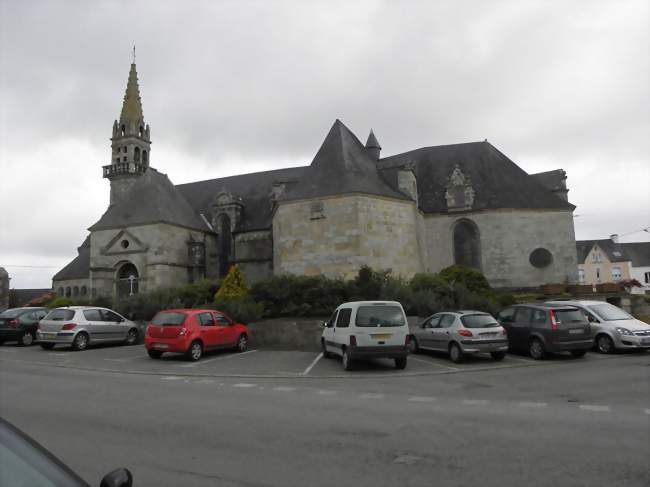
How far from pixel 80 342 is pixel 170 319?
4.66 metres

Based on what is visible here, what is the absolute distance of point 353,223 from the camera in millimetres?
23062

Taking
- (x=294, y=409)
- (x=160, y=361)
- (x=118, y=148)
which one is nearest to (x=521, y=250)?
(x=160, y=361)

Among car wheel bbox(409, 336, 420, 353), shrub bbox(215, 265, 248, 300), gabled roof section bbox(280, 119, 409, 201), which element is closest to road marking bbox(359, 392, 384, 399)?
car wheel bbox(409, 336, 420, 353)

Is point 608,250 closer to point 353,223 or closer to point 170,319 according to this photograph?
point 353,223

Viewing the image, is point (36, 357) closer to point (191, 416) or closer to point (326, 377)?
point (326, 377)

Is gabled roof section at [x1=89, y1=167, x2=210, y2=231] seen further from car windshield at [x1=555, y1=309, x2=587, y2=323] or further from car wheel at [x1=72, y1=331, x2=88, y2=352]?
car windshield at [x1=555, y1=309, x2=587, y2=323]

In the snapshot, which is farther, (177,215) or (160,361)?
(177,215)

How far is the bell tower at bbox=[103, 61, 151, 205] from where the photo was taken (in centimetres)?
4084

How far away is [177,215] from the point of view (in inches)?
1223

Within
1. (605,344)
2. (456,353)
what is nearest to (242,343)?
(456,353)

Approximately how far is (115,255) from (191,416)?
24.6 m

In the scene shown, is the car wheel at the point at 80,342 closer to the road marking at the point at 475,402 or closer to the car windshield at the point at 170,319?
the car windshield at the point at 170,319

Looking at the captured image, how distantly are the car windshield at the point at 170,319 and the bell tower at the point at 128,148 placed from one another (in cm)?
2951

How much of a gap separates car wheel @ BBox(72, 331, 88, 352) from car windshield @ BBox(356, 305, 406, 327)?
1016cm
